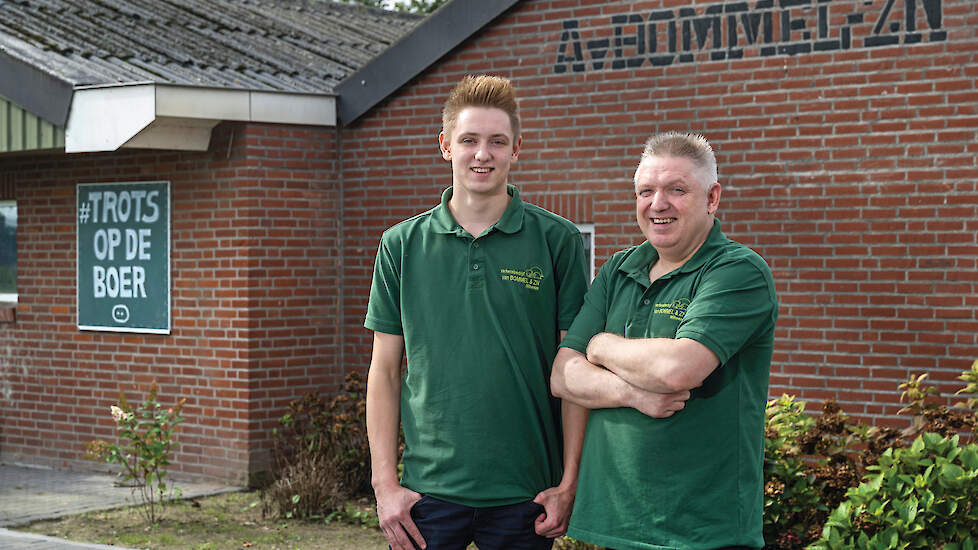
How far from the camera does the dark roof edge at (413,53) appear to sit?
959 centimetres

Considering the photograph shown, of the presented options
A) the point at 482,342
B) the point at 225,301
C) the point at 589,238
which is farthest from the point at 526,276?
the point at 225,301

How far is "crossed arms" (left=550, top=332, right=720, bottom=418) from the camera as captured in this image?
3279 mm

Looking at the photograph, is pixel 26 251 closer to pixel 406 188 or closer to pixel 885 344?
pixel 406 188

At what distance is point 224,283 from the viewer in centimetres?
977

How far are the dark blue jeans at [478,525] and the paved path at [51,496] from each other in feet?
14.6

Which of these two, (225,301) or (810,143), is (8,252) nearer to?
(225,301)

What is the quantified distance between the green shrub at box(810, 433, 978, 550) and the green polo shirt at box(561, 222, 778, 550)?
7.89ft

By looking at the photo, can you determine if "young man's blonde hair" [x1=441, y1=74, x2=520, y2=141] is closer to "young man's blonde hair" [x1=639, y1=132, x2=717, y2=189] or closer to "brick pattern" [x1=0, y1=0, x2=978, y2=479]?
"young man's blonde hair" [x1=639, y1=132, x2=717, y2=189]

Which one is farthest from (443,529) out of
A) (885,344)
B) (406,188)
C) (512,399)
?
(406,188)

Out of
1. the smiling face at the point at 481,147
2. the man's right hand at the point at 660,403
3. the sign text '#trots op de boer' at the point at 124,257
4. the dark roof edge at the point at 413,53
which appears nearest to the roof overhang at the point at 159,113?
the dark roof edge at the point at 413,53

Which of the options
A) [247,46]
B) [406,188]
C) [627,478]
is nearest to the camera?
[627,478]

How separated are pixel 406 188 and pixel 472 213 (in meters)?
6.33

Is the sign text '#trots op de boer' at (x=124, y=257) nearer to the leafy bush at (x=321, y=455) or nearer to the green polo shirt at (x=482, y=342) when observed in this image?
the leafy bush at (x=321, y=455)

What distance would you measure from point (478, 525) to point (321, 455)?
222 inches
